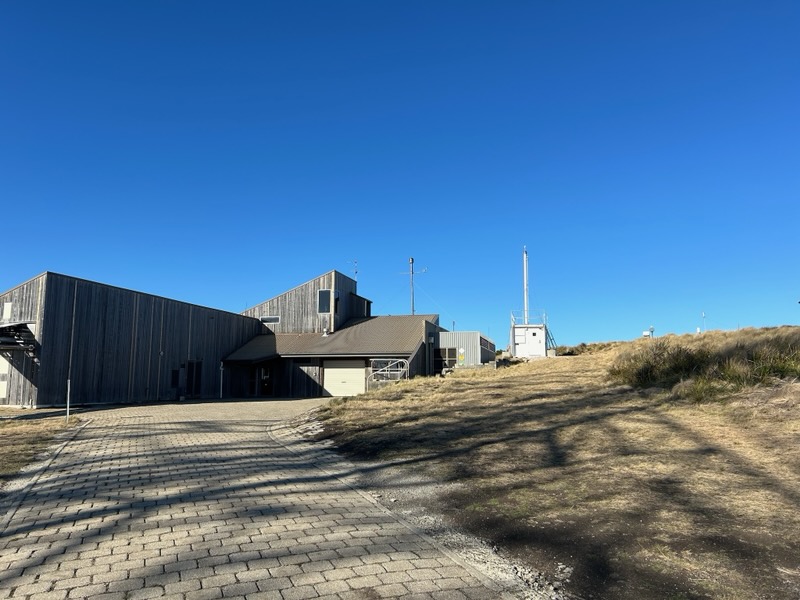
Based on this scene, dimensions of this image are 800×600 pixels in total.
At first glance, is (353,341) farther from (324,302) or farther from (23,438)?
(23,438)

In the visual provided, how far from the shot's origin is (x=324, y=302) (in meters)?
38.4

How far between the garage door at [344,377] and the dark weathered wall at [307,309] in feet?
11.9

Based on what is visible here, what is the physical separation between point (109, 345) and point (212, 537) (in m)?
24.2

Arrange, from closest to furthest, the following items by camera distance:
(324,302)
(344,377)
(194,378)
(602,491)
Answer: (602,491) < (194,378) < (344,377) < (324,302)

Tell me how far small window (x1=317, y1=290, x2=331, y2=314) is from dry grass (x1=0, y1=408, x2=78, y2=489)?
20423mm

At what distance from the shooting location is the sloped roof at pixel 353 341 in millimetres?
33938

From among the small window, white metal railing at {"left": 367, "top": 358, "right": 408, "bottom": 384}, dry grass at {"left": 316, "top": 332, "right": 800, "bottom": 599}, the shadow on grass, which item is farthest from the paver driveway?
the small window

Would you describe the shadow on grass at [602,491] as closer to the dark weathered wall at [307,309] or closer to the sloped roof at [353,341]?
the sloped roof at [353,341]

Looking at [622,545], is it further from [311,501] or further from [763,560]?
[311,501]

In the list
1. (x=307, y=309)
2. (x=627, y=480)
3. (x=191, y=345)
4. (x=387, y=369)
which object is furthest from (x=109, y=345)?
(x=627, y=480)

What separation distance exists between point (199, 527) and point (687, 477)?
540 cm

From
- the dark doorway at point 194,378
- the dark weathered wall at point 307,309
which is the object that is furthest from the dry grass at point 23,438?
the dark weathered wall at point 307,309

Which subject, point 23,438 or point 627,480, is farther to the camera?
point 23,438

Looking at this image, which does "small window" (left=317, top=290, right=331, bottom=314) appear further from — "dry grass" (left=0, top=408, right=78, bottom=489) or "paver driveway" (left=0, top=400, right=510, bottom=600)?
"paver driveway" (left=0, top=400, right=510, bottom=600)
